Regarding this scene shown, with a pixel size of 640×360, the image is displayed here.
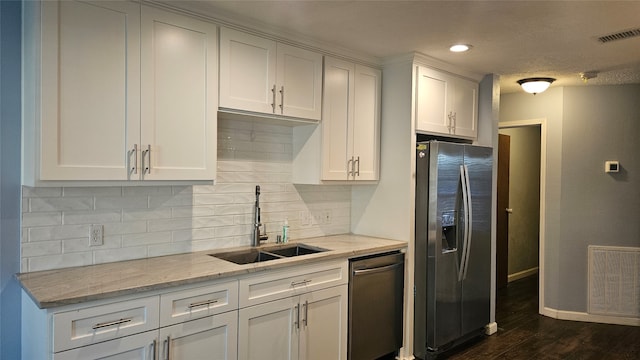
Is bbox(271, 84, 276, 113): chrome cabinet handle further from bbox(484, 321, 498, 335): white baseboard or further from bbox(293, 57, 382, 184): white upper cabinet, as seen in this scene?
bbox(484, 321, 498, 335): white baseboard

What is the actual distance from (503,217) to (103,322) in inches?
195

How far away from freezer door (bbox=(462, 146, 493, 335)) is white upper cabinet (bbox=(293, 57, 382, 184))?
32.1 inches

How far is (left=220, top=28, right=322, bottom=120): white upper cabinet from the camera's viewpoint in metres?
2.67

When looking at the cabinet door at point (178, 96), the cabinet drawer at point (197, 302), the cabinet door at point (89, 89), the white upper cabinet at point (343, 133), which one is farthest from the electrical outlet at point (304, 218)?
the cabinet door at point (89, 89)

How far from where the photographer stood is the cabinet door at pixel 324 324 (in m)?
2.78

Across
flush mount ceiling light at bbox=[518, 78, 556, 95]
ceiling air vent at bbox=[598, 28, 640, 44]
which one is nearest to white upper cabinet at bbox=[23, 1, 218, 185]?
ceiling air vent at bbox=[598, 28, 640, 44]

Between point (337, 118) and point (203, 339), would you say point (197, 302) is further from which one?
point (337, 118)

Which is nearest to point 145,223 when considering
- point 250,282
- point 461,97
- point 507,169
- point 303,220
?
point 250,282

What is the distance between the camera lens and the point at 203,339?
7.47ft

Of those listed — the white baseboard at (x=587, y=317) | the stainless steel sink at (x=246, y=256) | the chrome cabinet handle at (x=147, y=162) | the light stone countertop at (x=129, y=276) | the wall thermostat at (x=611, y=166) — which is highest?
the wall thermostat at (x=611, y=166)

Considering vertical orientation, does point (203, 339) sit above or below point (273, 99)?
below

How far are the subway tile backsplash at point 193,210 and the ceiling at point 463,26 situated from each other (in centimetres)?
79

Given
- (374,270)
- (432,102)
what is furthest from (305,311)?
(432,102)

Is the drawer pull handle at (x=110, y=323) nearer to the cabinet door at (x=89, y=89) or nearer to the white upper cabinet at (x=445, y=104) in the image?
the cabinet door at (x=89, y=89)
